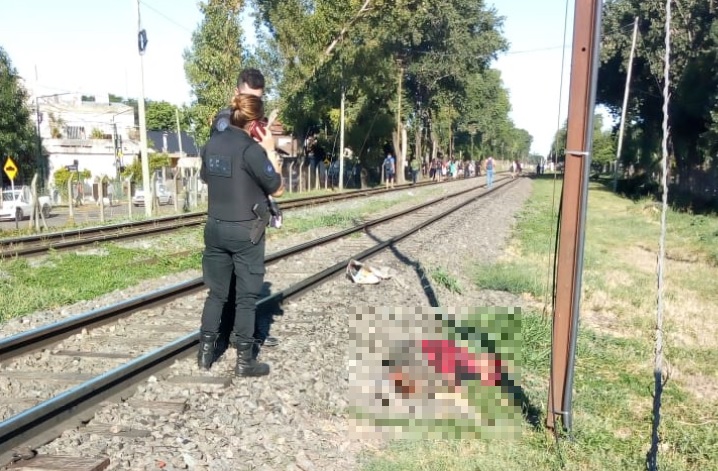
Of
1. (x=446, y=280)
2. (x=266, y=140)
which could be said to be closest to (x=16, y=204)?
(x=446, y=280)

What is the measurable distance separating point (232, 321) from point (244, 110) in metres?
2.04

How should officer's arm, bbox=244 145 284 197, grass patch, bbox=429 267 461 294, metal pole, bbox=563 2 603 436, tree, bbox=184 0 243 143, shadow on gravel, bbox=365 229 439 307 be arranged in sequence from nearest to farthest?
1. metal pole, bbox=563 2 603 436
2. officer's arm, bbox=244 145 284 197
3. shadow on gravel, bbox=365 229 439 307
4. grass patch, bbox=429 267 461 294
5. tree, bbox=184 0 243 143

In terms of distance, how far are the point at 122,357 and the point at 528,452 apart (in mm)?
3285

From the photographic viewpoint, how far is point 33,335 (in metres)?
5.59

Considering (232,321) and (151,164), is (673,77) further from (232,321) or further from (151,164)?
(151,164)

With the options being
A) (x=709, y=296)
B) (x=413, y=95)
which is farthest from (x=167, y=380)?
(x=413, y=95)

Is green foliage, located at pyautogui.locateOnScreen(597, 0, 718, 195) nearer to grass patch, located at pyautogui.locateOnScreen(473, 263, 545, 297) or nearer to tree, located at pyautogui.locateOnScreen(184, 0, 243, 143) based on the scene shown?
grass patch, located at pyautogui.locateOnScreen(473, 263, 545, 297)

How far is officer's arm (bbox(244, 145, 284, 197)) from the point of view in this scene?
464cm

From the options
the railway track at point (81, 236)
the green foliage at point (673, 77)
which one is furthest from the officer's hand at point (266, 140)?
the green foliage at point (673, 77)

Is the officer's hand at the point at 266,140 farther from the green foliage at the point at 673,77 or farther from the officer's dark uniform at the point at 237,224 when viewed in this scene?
the green foliage at the point at 673,77

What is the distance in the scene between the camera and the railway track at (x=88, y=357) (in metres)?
3.93

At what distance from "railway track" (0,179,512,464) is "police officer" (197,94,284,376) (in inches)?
18.7

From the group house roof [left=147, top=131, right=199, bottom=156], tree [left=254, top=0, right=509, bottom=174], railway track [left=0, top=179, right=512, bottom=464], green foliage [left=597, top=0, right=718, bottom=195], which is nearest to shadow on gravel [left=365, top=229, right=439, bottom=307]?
railway track [left=0, top=179, right=512, bottom=464]

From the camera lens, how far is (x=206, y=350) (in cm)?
505
